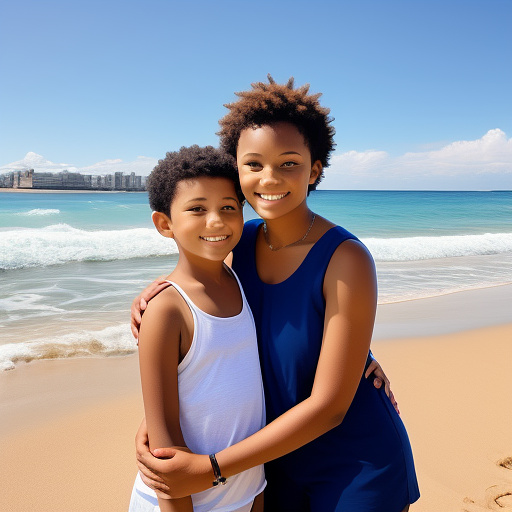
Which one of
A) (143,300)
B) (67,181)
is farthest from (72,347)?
(67,181)

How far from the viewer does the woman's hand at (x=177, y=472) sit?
144 centimetres

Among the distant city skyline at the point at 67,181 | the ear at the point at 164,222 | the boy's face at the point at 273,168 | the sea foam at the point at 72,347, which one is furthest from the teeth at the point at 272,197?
the distant city skyline at the point at 67,181

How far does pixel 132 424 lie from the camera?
3.84m

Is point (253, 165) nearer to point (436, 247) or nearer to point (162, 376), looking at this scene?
point (162, 376)

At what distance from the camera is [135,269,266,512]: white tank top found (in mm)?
1557

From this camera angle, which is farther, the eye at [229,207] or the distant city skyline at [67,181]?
the distant city skyline at [67,181]

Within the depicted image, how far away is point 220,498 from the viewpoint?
1564 millimetres

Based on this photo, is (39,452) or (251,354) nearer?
(251,354)

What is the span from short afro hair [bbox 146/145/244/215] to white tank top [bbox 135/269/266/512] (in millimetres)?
378

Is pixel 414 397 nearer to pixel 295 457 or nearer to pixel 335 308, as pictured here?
pixel 295 457

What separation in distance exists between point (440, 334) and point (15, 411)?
15.8 ft

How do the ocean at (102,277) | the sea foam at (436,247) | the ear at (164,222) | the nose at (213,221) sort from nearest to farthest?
the nose at (213,221) < the ear at (164,222) < the ocean at (102,277) < the sea foam at (436,247)

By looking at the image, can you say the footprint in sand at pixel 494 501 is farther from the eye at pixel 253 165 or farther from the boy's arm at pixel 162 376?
the eye at pixel 253 165

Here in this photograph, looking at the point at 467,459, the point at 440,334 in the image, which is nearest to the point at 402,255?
the point at 440,334
